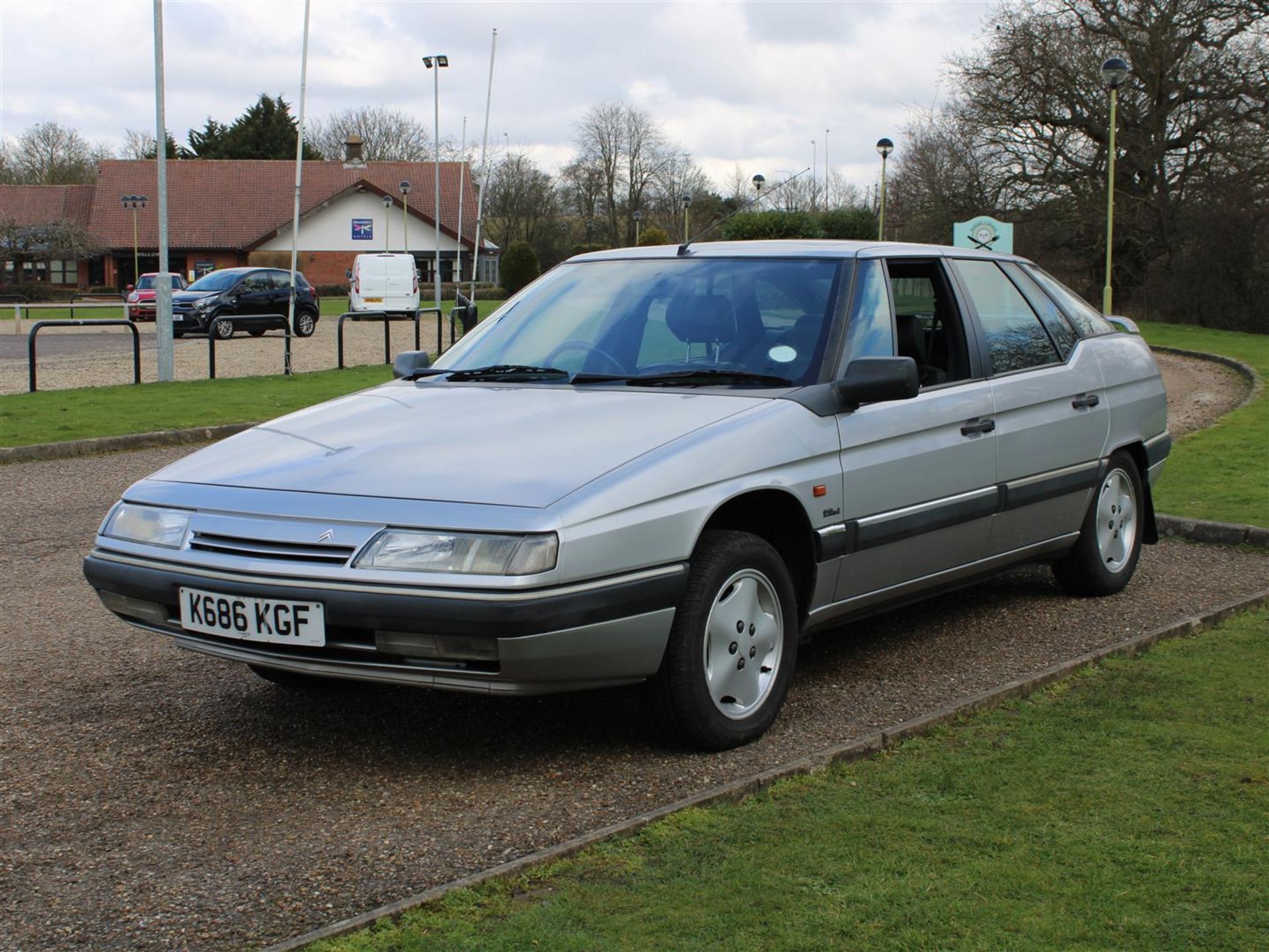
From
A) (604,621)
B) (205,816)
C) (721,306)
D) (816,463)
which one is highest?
(721,306)

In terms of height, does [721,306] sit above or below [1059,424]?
above

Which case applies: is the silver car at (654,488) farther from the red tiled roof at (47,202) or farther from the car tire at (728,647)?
the red tiled roof at (47,202)

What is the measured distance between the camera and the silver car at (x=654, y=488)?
418cm

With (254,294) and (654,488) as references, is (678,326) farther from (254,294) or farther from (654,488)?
(254,294)

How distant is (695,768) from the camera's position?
450cm

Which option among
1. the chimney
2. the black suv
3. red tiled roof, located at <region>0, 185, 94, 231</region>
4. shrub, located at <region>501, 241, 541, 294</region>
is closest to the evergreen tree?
the chimney

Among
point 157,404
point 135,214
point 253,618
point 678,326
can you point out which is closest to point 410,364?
point 678,326

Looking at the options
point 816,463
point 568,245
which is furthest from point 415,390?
point 568,245

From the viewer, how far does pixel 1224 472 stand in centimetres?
1105

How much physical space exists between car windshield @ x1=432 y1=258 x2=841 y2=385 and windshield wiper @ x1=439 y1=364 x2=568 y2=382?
0.01 metres

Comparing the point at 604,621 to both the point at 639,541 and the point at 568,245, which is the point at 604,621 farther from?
the point at 568,245

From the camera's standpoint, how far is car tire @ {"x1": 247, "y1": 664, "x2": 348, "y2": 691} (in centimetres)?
531

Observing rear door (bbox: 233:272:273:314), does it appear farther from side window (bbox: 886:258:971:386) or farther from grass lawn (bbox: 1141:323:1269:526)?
side window (bbox: 886:258:971:386)

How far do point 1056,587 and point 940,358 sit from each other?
73.7 inches
